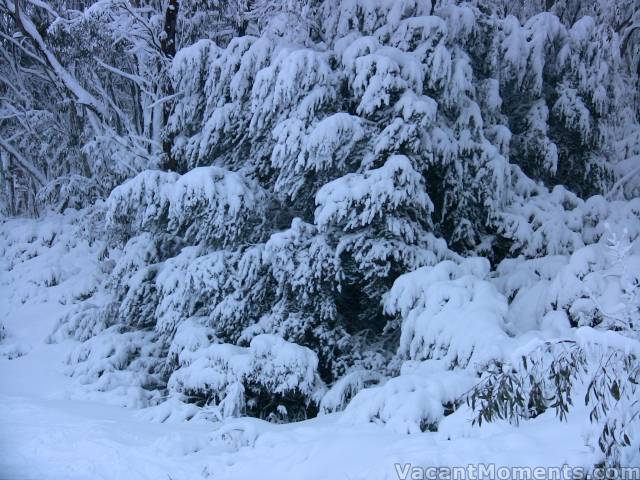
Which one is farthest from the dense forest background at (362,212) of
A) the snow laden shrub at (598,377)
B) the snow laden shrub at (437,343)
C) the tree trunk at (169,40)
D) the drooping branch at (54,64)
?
the snow laden shrub at (598,377)

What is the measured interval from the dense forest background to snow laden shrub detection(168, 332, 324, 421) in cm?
3

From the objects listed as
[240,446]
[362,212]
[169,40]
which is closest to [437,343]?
[362,212]

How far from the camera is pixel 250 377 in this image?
7.04 metres

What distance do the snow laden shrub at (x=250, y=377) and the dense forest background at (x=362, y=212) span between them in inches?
1.1

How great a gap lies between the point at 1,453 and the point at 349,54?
6463mm

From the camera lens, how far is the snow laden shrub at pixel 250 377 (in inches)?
275

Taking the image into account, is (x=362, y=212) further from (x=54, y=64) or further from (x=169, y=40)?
(x=54, y=64)

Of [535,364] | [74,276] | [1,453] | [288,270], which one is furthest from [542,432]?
[74,276]

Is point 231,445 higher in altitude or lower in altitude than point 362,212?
lower

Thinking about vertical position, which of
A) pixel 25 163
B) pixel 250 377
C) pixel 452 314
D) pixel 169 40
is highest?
pixel 169 40

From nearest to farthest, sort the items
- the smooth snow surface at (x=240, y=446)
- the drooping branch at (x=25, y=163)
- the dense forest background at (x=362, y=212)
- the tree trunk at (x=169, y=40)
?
the smooth snow surface at (x=240, y=446) < the dense forest background at (x=362, y=212) < the tree trunk at (x=169, y=40) < the drooping branch at (x=25, y=163)

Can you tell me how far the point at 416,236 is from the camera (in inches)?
306

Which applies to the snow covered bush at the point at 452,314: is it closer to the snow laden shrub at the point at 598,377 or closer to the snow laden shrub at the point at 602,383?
the snow laden shrub at the point at 598,377

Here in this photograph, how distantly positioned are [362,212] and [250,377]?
8.40ft
